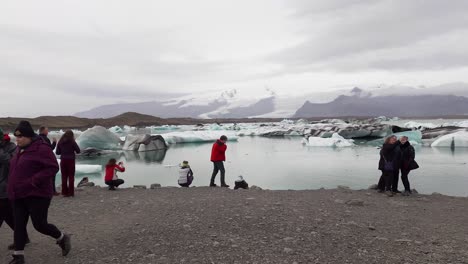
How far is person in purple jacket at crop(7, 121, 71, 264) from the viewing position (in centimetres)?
406

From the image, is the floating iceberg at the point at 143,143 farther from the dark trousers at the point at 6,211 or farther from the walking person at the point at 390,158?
the dark trousers at the point at 6,211

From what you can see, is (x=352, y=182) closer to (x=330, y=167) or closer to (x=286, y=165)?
(x=330, y=167)

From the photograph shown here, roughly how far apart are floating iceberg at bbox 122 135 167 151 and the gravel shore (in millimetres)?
23272

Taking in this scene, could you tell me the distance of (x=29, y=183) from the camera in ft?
13.3

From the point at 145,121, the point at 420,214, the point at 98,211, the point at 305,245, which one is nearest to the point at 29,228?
the point at 98,211

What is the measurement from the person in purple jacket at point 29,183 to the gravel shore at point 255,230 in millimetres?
522

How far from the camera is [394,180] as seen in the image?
9188 mm

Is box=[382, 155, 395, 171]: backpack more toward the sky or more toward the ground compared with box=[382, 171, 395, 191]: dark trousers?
more toward the sky

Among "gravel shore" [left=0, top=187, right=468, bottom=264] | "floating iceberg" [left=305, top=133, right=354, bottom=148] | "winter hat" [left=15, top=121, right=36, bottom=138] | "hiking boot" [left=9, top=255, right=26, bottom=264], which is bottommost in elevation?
"floating iceberg" [left=305, top=133, right=354, bottom=148]

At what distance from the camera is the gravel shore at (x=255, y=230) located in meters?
4.63

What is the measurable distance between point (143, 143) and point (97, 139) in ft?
11.9

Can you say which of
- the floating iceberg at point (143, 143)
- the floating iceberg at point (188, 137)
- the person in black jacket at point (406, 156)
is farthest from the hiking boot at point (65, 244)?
the floating iceberg at point (188, 137)

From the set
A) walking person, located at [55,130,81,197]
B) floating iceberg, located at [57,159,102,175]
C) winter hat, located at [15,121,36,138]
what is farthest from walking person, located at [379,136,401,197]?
floating iceberg, located at [57,159,102,175]

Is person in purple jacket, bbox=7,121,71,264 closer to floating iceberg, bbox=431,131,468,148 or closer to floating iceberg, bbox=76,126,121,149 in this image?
floating iceberg, bbox=76,126,121,149
